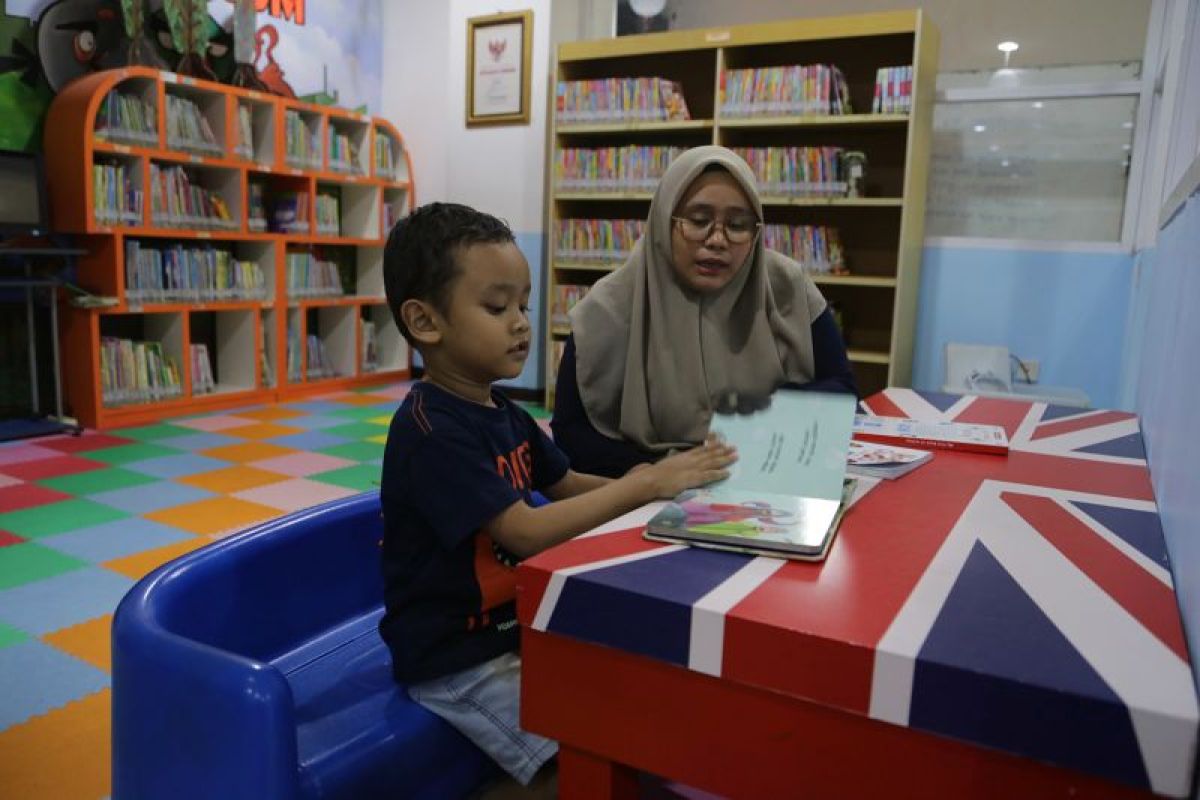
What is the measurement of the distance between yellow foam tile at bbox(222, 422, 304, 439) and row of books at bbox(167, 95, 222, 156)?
149 centimetres

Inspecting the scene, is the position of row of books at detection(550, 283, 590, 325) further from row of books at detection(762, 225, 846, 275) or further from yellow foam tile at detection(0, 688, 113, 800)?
yellow foam tile at detection(0, 688, 113, 800)

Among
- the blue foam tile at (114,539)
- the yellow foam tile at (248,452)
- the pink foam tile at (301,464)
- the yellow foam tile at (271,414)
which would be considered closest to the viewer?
the blue foam tile at (114,539)

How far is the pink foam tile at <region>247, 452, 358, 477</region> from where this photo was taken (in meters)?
3.57

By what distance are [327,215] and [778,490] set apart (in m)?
5.08

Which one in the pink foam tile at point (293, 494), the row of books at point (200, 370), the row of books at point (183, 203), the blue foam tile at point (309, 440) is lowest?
the pink foam tile at point (293, 494)

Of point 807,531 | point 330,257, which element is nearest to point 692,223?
point 807,531

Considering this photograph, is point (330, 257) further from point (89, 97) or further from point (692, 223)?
point (692, 223)

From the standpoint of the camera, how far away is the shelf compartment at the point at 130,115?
163 inches

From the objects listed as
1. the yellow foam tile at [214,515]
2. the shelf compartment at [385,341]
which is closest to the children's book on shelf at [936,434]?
the yellow foam tile at [214,515]

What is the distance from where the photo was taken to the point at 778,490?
3.04 feet

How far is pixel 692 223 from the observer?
1.63m

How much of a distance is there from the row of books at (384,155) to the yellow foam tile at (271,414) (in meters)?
1.74

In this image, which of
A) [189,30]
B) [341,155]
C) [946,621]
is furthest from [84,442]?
[946,621]

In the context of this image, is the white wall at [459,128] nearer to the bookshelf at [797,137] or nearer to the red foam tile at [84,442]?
the bookshelf at [797,137]
